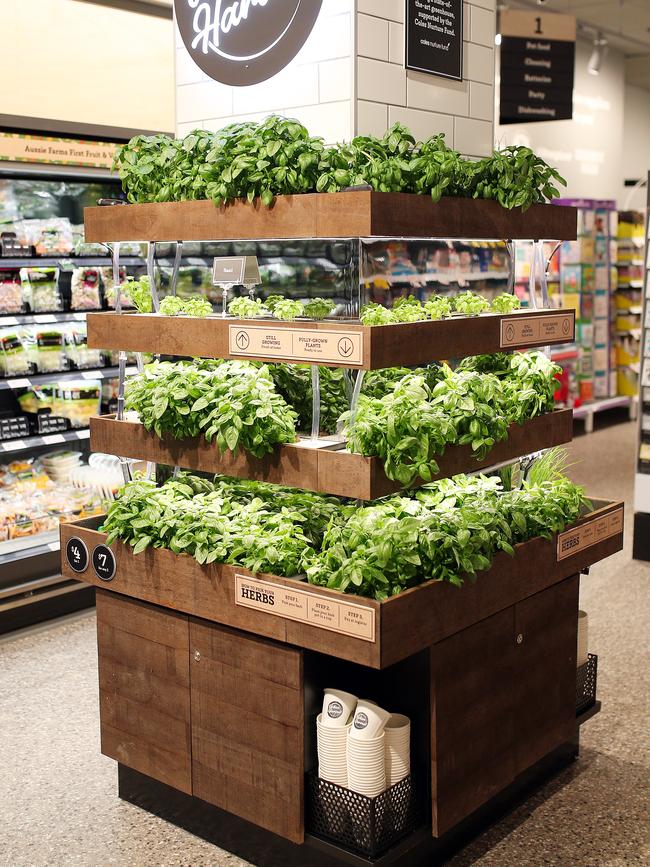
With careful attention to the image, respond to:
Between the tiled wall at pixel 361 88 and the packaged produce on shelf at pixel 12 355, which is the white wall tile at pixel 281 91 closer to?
the tiled wall at pixel 361 88

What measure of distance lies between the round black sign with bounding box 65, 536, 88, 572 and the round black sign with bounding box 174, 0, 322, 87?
167 cm

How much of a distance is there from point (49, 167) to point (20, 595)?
216 cm

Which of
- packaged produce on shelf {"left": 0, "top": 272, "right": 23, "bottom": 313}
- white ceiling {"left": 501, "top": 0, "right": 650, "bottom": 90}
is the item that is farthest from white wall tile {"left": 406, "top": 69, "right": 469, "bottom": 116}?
white ceiling {"left": 501, "top": 0, "right": 650, "bottom": 90}

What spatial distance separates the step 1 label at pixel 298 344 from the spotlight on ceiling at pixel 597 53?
334 inches

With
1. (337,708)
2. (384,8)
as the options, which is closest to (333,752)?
(337,708)

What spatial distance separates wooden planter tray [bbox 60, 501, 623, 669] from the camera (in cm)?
260

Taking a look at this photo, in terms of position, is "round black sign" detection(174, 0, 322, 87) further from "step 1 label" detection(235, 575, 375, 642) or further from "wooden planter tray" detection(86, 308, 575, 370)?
"step 1 label" detection(235, 575, 375, 642)

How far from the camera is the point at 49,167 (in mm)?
4957

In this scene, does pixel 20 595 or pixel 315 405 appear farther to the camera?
pixel 20 595

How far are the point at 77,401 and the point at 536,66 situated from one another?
15.5ft

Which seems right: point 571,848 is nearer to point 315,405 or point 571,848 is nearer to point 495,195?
point 315,405

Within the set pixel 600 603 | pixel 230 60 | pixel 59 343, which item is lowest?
pixel 600 603

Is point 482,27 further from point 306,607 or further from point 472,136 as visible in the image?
point 306,607

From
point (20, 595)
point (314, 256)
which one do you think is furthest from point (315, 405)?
point (20, 595)
